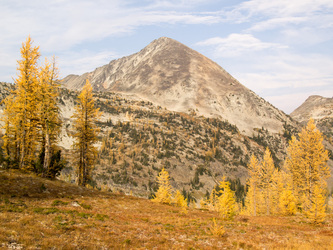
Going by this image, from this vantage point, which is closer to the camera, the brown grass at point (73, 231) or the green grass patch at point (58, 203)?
the brown grass at point (73, 231)

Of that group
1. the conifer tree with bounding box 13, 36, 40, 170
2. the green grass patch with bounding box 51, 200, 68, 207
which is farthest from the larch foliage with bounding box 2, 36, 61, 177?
the green grass patch with bounding box 51, 200, 68, 207

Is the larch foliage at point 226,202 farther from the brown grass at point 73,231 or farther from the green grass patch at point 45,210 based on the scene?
the green grass patch at point 45,210

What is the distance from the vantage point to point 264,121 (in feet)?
655

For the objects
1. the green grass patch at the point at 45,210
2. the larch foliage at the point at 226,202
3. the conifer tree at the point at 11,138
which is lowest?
the larch foliage at the point at 226,202

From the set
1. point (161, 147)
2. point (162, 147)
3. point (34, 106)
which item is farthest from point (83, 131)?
point (162, 147)

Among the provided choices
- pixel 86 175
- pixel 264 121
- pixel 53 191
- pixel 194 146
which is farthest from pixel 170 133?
pixel 53 191

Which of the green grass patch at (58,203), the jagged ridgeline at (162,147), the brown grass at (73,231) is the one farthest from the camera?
the jagged ridgeline at (162,147)

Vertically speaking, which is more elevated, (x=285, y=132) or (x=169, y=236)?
(x=285, y=132)

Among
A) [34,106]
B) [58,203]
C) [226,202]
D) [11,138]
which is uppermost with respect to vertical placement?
[34,106]

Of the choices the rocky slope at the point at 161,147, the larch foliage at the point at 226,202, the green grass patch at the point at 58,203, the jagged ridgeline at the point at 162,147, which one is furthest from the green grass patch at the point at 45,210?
Answer: the jagged ridgeline at the point at 162,147

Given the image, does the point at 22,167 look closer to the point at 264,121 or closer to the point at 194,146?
the point at 194,146

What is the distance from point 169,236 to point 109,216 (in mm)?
6170

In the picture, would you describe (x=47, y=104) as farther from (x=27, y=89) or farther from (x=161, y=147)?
(x=161, y=147)

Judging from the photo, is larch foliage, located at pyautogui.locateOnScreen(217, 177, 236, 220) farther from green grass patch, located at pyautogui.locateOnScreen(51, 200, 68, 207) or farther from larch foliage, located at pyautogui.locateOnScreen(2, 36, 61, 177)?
larch foliage, located at pyautogui.locateOnScreen(2, 36, 61, 177)
